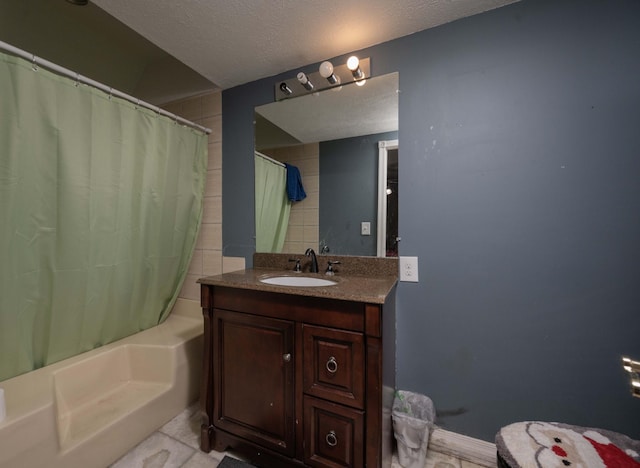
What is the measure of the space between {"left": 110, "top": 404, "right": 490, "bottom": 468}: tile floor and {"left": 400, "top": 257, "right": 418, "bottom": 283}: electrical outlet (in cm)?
86

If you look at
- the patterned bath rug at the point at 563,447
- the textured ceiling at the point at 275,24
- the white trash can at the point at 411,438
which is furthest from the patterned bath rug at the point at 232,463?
the textured ceiling at the point at 275,24

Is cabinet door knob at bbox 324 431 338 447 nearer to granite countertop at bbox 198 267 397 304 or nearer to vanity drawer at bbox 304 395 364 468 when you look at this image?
vanity drawer at bbox 304 395 364 468

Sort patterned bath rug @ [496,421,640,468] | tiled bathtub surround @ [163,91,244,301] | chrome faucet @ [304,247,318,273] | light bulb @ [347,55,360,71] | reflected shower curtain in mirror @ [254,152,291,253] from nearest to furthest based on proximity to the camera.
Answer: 1. patterned bath rug @ [496,421,640,468]
2. light bulb @ [347,55,360,71]
3. chrome faucet @ [304,247,318,273]
4. reflected shower curtain in mirror @ [254,152,291,253]
5. tiled bathtub surround @ [163,91,244,301]

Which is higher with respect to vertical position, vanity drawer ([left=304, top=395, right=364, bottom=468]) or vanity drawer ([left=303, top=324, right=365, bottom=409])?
vanity drawer ([left=303, top=324, right=365, bottom=409])

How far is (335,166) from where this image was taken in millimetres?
1617

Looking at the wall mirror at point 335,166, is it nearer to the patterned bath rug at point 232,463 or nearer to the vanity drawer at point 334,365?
the vanity drawer at point 334,365

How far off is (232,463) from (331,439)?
0.55m

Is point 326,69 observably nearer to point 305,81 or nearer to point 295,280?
point 305,81

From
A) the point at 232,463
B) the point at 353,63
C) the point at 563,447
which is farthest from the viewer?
the point at 353,63

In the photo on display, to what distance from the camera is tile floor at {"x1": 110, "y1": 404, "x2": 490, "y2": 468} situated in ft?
4.17

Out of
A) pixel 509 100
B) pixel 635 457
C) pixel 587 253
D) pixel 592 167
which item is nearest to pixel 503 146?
pixel 509 100

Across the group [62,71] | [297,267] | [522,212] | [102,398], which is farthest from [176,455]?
[522,212]

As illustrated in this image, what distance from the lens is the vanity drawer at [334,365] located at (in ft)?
3.37

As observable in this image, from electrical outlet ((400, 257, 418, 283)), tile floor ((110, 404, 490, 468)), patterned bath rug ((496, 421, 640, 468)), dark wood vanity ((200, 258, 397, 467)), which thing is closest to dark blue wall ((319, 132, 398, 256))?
electrical outlet ((400, 257, 418, 283))
